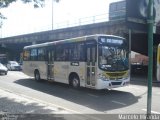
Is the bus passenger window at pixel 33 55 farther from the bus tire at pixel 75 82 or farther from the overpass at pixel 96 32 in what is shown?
the overpass at pixel 96 32

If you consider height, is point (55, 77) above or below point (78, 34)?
below

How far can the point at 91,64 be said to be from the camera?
611 inches

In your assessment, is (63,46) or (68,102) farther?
(63,46)

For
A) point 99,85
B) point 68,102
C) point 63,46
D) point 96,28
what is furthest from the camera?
point 96,28

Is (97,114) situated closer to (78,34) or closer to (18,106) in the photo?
(18,106)

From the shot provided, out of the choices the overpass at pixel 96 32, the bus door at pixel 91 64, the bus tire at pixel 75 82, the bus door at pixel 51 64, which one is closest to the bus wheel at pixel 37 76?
the bus door at pixel 51 64

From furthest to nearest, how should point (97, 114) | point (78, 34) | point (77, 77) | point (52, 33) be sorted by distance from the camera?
point (52, 33) → point (78, 34) → point (77, 77) → point (97, 114)

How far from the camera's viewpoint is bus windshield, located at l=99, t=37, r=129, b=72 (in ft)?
49.4

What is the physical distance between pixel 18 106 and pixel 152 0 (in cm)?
674

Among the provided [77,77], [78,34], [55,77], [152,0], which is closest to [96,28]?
[78,34]

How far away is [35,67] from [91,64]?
862 cm

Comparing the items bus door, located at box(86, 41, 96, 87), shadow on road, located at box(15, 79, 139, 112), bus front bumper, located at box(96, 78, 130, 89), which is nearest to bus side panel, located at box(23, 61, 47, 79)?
shadow on road, located at box(15, 79, 139, 112)

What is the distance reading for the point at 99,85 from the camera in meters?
14.8

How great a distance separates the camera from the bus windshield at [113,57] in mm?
15055
